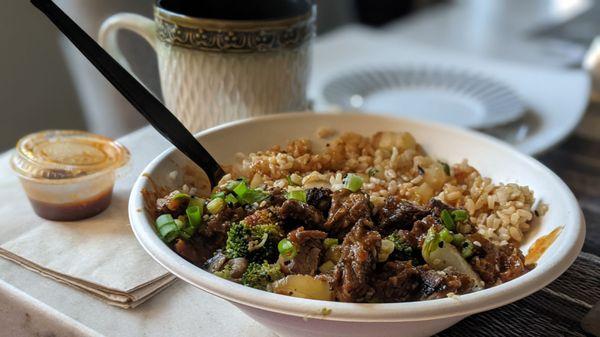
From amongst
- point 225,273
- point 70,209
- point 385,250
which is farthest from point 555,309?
point 70,209

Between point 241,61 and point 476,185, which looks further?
point 241,61

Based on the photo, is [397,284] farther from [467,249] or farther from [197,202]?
[197,202]

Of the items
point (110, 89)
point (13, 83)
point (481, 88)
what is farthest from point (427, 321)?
point (13, 83)

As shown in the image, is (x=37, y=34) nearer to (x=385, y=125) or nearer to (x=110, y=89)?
(x=110, y=89)

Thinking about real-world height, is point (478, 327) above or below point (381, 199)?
below

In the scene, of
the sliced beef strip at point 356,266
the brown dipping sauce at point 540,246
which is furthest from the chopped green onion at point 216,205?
the brown dipping sauce at point 540,246

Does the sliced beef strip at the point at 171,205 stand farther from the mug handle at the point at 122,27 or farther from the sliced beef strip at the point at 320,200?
the mug handle at the point at 122,27
